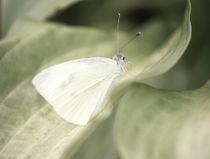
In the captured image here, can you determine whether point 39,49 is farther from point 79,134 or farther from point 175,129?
point 175,129

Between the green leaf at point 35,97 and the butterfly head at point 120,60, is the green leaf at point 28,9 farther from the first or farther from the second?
the butterfly head at point 120,60

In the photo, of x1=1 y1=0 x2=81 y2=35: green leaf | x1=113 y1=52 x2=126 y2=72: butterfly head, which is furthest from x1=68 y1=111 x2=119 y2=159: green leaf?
x1=1 y1=0 x2=81 y2=35: green leaf

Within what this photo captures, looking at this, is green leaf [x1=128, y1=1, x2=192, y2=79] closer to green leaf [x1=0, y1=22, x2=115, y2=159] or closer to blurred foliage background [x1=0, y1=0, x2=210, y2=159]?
blurred foliage background [x1=0, y1=0, x2=210, y2=159]

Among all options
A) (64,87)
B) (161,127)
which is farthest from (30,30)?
(161,127)

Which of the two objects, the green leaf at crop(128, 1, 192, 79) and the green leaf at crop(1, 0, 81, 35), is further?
the green leaf at crop(1, 0, 81, 35)

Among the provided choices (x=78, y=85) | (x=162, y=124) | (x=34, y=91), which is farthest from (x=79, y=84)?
(x=162, y=124)
